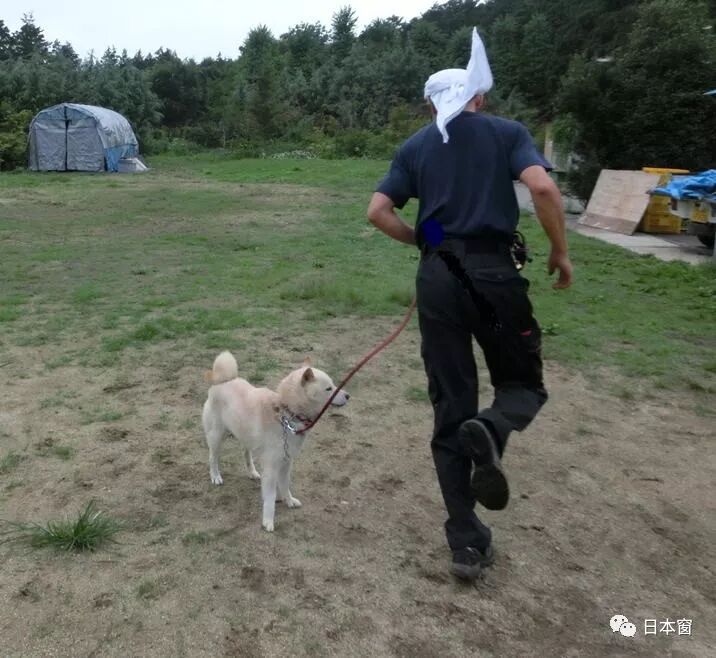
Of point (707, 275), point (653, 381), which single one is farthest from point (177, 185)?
point (653, 381)

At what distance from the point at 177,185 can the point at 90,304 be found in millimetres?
13976

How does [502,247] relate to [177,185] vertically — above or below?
above

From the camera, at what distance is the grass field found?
262cm

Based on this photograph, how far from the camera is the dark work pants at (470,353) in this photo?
2744mm

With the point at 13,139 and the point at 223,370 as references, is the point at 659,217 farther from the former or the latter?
the point at 13,139

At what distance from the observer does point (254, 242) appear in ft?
36.4

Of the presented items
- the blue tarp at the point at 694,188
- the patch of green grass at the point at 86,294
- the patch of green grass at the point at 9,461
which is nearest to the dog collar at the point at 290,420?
the patch of green grass at the point at 9,461

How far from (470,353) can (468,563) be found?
0.83 metres

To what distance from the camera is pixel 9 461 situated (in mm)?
3811

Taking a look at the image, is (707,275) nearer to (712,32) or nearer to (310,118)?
(712,32)

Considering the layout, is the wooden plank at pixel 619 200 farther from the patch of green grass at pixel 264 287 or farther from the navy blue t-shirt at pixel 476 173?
the navy blue t-shirt at pixel 476 173

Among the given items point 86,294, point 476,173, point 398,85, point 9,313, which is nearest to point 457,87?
point 476,173

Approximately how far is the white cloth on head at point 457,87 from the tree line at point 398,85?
0.31 metres

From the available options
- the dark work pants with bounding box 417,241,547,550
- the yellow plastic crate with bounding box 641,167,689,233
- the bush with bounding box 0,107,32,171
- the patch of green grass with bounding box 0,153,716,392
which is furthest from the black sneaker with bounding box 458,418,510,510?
the bush with bounding box 0,107,32,171
